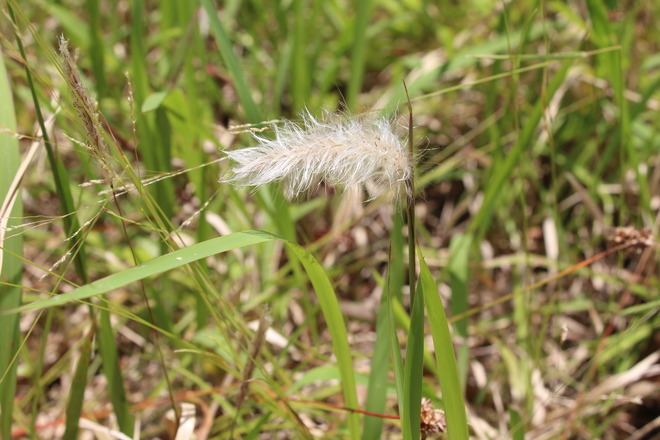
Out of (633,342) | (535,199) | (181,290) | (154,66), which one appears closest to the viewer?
(633,342)

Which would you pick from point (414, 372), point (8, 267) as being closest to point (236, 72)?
point (8, 267)

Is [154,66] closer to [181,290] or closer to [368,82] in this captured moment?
[368,82]

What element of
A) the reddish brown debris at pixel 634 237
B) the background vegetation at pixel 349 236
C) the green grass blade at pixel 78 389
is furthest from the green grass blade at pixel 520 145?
the green grass blade at pixel 78 389

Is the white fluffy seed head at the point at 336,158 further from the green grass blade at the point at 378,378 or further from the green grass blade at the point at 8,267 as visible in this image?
the green grass blade at the point at 8,267

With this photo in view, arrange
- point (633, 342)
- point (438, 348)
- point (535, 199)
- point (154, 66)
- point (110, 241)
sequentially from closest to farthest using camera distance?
point (438, 348), point (633, 342), point (110, 241), point (535, 199), point (154, 66)

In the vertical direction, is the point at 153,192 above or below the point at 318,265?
above

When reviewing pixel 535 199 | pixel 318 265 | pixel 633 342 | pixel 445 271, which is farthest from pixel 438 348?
pixel 535 199

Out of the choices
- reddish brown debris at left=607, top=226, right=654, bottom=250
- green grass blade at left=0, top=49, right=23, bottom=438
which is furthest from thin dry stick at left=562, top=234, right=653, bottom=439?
green grass blade at left=0, top=49, right=23, bottom=438
